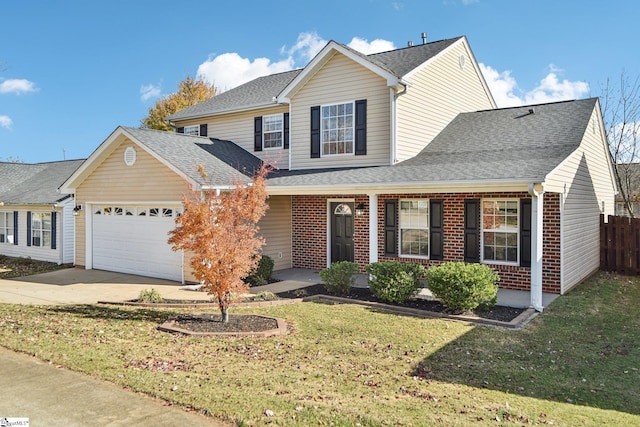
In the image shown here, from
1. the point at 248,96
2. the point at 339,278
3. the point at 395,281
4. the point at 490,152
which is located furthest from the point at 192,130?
the point at 395,281

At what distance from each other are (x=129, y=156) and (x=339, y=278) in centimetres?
792

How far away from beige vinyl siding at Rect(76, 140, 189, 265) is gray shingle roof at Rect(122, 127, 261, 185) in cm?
37

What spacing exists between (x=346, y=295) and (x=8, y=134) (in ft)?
78.7

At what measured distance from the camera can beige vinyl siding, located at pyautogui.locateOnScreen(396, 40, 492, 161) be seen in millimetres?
14227

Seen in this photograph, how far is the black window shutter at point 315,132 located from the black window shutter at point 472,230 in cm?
512

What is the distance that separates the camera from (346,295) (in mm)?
11312

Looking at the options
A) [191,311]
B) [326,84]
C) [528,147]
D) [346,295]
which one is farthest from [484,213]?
[191,311]

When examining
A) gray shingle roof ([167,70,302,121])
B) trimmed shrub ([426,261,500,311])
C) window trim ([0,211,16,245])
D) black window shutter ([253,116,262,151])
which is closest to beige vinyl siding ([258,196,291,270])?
black window shutter ([253,116,262,151])

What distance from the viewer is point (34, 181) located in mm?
23141

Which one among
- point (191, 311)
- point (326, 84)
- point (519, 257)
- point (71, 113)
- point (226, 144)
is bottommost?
point (191, 311)

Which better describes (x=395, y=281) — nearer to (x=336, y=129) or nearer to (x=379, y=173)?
(x=379, y=173)

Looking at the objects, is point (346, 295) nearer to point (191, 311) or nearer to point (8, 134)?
point (191, 311)

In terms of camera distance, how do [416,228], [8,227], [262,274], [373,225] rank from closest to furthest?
[373,225]
[262,274]
[416,228]
[8,227]

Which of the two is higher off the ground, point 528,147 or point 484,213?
point 528,147
